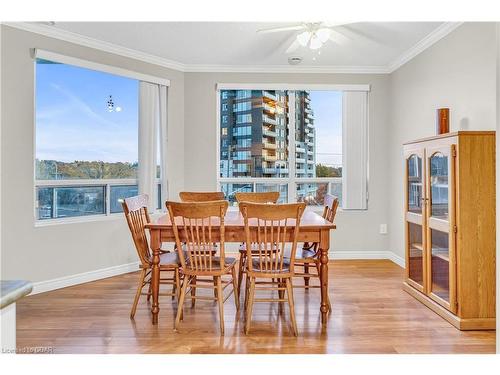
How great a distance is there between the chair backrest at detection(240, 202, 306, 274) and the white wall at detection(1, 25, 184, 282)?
83.7 inches

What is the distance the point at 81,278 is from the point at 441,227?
3502 mm

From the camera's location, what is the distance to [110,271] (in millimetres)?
4371

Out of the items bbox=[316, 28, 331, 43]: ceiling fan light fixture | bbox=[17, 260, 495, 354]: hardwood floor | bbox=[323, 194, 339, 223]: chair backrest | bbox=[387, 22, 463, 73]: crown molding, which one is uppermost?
bbox=[387, 22, 463, 73]: crown molding

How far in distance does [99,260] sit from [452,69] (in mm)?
4084

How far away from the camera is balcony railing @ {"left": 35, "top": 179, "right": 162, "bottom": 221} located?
3.94m

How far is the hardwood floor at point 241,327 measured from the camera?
2.54 meters

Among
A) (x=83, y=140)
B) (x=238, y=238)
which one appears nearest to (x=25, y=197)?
(x=83, y=140)

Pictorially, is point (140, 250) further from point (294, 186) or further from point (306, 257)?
point (294, 186)

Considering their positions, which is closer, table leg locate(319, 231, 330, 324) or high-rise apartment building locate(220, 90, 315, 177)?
table leg locate(319, 231, 330, 324)

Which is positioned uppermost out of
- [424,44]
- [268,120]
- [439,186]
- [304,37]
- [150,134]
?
[424,44]

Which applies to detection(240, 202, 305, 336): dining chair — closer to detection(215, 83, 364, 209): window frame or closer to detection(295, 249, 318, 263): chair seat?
detection(295, 249, 318, 263): chair seat

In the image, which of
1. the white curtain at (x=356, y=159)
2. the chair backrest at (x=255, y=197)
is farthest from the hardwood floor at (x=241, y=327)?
the white curtain at (x=356, y=159)

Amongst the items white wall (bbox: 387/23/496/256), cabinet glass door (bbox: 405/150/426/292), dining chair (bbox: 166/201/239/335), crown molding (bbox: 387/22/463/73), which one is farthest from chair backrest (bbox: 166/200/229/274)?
crown molding (bbox: 387/22/463/73)
